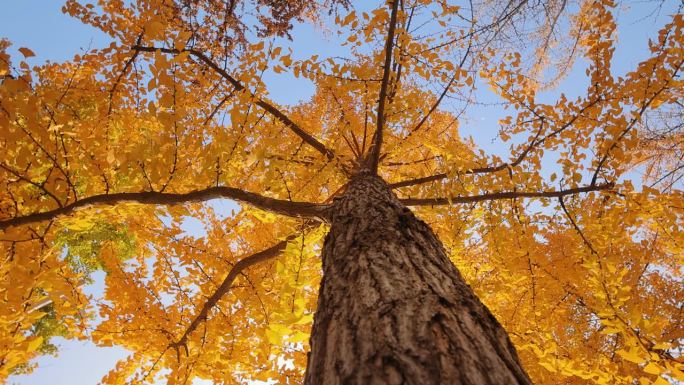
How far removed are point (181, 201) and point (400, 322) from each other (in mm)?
1965

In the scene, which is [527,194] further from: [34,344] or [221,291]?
[34,344]

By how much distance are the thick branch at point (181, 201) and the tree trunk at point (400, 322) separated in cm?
82

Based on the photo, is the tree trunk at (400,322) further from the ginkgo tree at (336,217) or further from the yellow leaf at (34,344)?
the yellow leaf at (34,344)

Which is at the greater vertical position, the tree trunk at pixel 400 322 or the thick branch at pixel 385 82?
the thick branch at pixel 385 82

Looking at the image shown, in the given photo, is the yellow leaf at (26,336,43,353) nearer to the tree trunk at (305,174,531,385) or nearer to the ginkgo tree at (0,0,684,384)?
the ginkgo tree at (0,0,684,384)

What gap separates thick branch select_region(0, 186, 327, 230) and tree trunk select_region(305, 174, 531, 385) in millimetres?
823

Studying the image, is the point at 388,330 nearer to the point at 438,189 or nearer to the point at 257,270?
the point at 438,189

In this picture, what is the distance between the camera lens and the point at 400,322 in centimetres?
105

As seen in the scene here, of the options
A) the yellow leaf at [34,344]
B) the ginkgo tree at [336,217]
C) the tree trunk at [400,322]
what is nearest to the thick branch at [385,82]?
the ginkgo tree at [336,217]

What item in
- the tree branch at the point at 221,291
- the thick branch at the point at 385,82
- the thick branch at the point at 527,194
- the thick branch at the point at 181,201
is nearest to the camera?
the thick branch at the point at 181,201

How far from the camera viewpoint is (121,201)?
2.46 metres

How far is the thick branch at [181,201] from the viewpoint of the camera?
2.29 meters

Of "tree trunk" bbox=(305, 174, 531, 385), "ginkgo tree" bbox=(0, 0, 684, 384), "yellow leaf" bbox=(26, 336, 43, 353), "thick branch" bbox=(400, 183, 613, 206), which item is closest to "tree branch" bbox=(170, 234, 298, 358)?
"ginkgo tree" bbox=(0, 0, 684, 384)

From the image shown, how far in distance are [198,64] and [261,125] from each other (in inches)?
40.8
